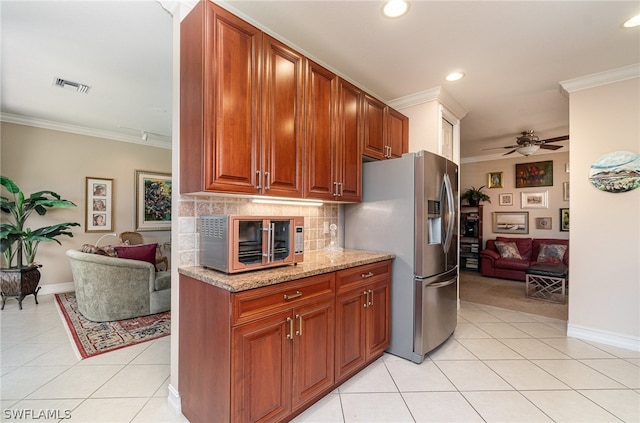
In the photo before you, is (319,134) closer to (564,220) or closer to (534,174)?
(534,174)

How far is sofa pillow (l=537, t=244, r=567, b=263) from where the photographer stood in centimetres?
541

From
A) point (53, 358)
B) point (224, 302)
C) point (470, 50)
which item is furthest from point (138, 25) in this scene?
point (53, 358)

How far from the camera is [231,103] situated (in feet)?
5.56

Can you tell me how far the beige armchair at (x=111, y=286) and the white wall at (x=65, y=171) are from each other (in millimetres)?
1774

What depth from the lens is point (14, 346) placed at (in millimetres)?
2705

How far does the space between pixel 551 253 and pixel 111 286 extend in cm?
730

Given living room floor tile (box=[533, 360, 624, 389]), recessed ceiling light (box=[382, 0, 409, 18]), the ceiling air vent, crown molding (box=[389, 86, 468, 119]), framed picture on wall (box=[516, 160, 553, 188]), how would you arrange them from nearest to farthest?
1. recessed ceiling light (box=[382, 0, 409, 18])
2. living room floor tile (box=[533, 360, 624, 389])
3. the ceiling air vent
4. crown molding (box=[389, 86, 468, 119])
5. framed picture on wall (box=[516, 160, 553, 188])

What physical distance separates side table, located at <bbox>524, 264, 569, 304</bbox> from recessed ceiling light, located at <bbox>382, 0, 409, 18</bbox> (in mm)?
4543

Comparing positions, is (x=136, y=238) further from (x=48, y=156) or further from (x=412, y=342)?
(x=412, y=342)

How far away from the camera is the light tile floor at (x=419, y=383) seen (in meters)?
1.83

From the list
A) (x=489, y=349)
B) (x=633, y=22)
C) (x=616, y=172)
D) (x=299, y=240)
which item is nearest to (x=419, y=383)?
(x=489, y=349)

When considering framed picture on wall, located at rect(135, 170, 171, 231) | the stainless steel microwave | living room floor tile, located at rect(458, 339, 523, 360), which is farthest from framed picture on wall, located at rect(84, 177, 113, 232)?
living room floor tile, located at rect(458, 339, 523, 360)

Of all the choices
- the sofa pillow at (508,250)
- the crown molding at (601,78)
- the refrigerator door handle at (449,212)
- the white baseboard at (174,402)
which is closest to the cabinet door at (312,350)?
the white baseboard at (174,402)

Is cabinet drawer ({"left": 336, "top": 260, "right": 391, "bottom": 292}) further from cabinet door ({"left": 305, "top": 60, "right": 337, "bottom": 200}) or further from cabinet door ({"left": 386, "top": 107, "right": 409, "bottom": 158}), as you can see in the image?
cabinet door ({"left": 386, "top": 107, "right": 409, "bottom": 158})
